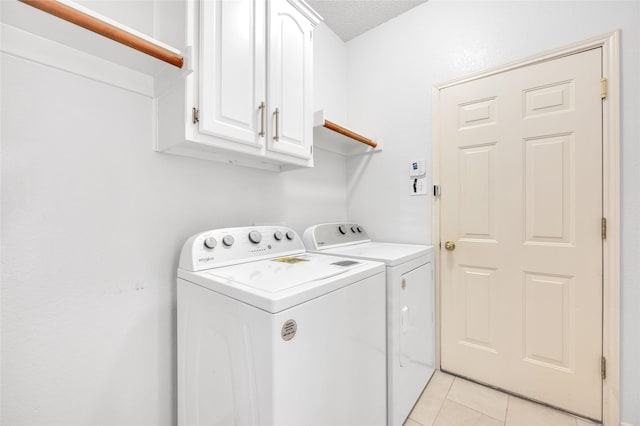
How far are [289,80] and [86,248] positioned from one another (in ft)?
3.78

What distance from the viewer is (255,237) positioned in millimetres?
1347

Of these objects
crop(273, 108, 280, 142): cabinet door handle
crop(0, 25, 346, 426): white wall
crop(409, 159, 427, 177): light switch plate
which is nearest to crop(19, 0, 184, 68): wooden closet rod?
crop(0, 25, 346, 426): white wall

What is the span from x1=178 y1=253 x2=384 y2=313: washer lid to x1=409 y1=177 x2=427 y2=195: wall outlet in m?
0.93

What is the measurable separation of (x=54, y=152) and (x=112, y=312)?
2.07ft

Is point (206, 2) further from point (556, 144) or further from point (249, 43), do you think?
point (556, 144)

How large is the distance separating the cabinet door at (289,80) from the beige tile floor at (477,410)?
5.22 ft

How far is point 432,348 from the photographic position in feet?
5.96

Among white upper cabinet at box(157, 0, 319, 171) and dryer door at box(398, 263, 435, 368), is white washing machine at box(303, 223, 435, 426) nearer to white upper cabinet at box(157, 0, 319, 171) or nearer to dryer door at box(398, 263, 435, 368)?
dryer door at box(398, 263, 435, 368)

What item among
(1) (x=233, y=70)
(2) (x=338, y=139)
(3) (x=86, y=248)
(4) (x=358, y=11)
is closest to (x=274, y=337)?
(3) (x=86, y=248)

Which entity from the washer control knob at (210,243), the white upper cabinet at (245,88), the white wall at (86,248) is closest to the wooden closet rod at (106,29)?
the white upper cabinet at (245,88)

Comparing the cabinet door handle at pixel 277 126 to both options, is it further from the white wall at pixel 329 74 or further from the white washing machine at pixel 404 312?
the white wall at pixel 329 74

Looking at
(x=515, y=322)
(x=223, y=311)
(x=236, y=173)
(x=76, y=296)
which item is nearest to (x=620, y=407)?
(x=515, y=322)

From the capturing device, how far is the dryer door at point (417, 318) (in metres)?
1.38

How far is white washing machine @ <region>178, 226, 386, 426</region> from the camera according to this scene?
2.52 feet
